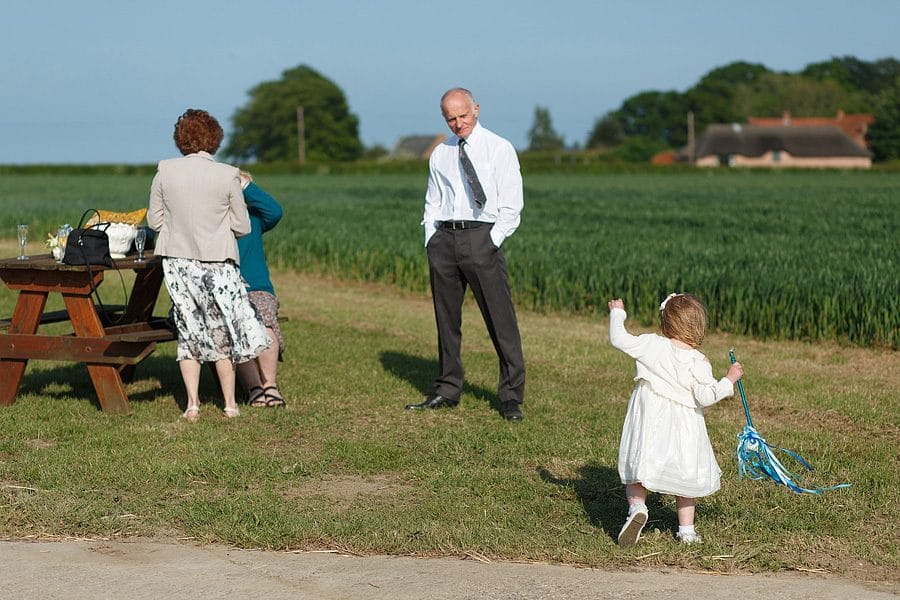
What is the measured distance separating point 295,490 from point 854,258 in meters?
10.9

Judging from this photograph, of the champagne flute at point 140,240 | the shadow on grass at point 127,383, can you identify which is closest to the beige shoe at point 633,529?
the shadow on grass at point 127,383

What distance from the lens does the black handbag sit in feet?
26.3

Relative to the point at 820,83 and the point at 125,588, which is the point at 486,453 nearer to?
the point at 125,588

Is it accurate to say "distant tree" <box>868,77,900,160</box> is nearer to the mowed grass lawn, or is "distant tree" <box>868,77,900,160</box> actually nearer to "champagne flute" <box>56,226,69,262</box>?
the mowed grass lawn

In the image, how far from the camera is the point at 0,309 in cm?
1378

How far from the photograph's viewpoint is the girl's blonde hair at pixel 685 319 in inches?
206

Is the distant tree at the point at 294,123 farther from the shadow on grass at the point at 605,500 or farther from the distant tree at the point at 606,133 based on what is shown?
the shadow on grass at the point at 605,500

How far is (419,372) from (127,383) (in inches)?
92.7

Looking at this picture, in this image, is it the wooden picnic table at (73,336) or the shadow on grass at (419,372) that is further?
the shadow on grass at (419,372)

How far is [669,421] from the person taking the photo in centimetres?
525

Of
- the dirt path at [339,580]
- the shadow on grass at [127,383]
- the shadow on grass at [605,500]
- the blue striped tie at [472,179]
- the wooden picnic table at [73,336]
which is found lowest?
the shadow on grass at [127,383]

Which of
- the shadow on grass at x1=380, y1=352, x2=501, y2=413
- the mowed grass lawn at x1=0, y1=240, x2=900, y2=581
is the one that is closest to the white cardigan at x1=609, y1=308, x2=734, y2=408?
the mowed grass lawn at x1=0, y1=240, x2=900, y2=581

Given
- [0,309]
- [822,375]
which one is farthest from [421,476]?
[0,309]

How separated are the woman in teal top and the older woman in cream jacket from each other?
46cm
